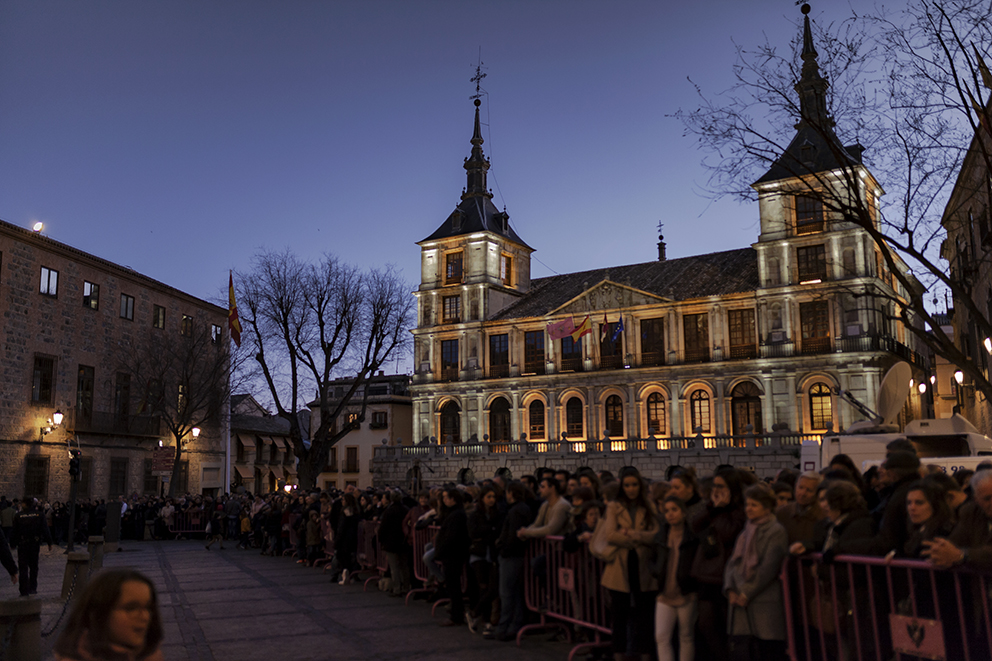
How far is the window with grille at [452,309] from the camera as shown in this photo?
50.7 m

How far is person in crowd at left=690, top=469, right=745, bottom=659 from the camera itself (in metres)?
6.42

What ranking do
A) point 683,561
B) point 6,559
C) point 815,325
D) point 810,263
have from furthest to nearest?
point 810,263 < point 815,325 < point 6,559 < point 683,561

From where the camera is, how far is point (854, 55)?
13.7 metres

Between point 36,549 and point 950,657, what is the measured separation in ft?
43.5

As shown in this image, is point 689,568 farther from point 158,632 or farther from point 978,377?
point 978,377

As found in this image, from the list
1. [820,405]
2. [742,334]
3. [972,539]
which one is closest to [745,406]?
[820,405]

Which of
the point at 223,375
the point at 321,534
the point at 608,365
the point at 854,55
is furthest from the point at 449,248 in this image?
the point at 854,55

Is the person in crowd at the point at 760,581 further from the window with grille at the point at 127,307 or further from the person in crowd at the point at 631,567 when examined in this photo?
the window with grille at the point at 127,307

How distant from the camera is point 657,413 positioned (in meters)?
43.5

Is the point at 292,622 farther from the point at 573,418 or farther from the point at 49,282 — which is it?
the point at 573,418

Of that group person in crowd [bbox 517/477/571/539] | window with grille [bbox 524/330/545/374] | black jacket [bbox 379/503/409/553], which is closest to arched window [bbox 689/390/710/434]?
window with grille [bbox 524/330/545/374]

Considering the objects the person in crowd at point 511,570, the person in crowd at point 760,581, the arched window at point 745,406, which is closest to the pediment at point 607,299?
the arched window at point 745,406

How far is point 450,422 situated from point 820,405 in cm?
2119

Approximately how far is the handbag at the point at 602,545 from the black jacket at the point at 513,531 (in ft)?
6.24
